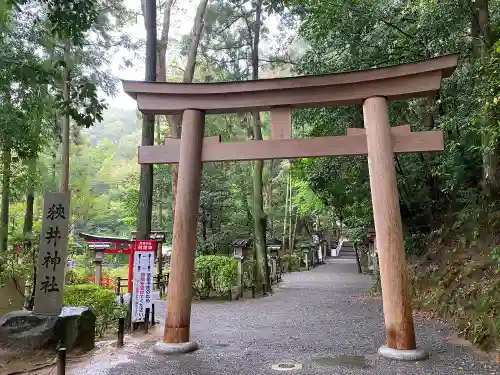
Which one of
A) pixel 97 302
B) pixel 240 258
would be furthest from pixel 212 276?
pixel 97 302

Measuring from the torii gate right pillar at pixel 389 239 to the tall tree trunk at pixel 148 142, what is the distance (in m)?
4.96

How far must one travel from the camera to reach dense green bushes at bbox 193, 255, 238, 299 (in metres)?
13.7

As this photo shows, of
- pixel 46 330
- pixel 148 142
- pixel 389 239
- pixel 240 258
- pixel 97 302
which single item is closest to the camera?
pixel 389 239

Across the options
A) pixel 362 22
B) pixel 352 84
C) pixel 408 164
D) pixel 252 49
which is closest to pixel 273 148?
pixel 352 84

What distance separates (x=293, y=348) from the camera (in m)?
6.74

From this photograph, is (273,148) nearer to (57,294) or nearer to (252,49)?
(57,294)

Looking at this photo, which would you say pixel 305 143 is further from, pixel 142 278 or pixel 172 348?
pixel 142 278

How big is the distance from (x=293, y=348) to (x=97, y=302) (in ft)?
14.0

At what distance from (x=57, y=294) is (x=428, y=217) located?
10633mm

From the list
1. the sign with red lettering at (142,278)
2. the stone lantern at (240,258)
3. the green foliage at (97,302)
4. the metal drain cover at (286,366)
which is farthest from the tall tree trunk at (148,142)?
the stone lantern at (240,258)

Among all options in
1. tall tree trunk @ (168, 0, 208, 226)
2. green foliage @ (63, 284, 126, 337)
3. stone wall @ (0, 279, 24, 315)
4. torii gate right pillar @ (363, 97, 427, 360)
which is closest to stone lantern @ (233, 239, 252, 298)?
tall tree trunk @ (168, 0, 208, 226)

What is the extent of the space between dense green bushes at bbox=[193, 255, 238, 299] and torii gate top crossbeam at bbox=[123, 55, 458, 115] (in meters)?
7.65

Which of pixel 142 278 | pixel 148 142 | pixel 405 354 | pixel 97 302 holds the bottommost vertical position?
pixel 405 354

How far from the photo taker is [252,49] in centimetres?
1636
